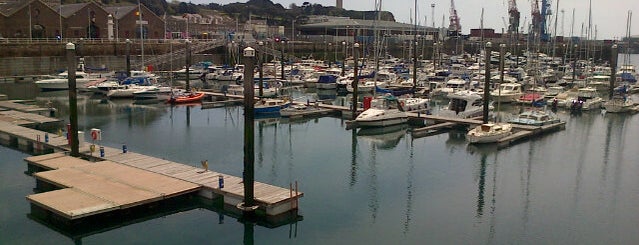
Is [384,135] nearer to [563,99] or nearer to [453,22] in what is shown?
[563,99]

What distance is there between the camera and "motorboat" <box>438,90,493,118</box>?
131 ft

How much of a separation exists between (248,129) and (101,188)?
562cm

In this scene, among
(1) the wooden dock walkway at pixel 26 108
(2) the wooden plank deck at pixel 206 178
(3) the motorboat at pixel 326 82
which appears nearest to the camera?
(2) the wooden plank deck at pixel 206 178

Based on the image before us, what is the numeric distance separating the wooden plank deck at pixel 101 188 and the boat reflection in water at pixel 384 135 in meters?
15.3

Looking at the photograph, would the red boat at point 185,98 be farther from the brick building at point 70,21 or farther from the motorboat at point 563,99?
the motorboat at point 563,99

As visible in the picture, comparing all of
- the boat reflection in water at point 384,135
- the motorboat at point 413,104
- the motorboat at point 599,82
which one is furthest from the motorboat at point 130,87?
the motorboat at point 599,82

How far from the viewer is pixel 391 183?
25094 millimetres

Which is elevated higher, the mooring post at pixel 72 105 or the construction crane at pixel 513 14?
the construction crane at pixel 513 14

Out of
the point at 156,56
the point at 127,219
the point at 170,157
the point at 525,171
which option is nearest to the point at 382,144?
the point at 525,171

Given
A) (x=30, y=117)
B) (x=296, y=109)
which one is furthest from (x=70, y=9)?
(x=296, y=109)

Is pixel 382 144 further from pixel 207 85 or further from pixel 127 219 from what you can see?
pixel 207 85

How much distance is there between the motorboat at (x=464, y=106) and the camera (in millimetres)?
39969

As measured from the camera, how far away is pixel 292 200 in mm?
19484

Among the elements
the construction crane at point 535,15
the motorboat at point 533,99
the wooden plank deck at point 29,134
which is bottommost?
the wooden plank deck at point 29,134
